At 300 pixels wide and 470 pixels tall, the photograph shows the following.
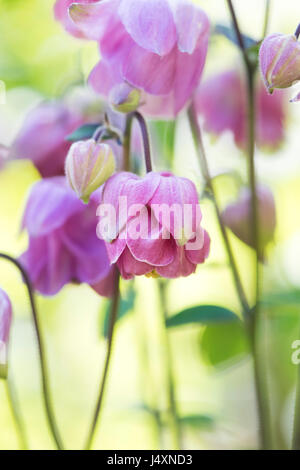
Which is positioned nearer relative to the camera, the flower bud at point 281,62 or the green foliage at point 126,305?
the flower bud at point 281,62

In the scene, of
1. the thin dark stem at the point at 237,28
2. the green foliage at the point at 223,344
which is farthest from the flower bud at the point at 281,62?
the green foliage at the point at 223,344

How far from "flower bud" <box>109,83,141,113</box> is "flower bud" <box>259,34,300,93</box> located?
0.07m

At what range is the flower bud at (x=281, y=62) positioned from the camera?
31 centimetres

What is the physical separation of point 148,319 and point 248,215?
0.20 m

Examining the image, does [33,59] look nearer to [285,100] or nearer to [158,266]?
[285,100]

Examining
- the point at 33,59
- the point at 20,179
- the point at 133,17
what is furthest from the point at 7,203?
the point at 133,17

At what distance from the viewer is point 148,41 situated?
1.09 feet

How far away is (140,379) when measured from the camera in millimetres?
579

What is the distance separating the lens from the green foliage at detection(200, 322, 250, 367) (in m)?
0.55

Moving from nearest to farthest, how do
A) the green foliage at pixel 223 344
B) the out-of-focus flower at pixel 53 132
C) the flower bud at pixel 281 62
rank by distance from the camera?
1. the flower bud at pixel 281 62
2. the out-of-focus flower at pixel 53 132
3. the green foliage at pixel 223 344

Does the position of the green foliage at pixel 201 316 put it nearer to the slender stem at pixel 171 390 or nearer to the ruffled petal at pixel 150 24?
the slender stem at pixel 171 390

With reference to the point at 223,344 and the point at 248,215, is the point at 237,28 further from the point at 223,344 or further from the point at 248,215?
the point at 223,344

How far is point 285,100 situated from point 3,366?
32 centimetres

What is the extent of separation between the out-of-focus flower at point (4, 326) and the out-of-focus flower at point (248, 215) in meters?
0.16
